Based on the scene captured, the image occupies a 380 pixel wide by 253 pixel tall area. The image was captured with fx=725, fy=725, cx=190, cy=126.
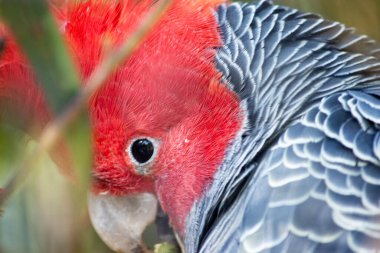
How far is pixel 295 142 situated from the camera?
1.68 meters

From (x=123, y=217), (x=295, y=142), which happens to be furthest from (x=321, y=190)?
(x=123, y=217)

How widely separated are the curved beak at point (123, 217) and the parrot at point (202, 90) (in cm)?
2

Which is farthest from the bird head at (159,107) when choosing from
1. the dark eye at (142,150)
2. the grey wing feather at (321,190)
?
the grey wing feather at (321,190)

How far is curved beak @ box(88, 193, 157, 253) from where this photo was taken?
2.07 m

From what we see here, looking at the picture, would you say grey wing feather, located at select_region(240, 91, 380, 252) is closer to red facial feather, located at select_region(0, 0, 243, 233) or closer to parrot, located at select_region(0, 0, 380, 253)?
parrot, located at select_region(0, 0, 380, 253)

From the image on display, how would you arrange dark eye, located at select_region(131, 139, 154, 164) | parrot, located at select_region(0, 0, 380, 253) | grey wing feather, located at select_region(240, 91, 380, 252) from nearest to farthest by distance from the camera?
grey wing feather, located at select_region(240, 91, 380, 252) → parrot, located at select_region(0, 0, 380, 253) → dark eye, located at select_region(131, 139, 154, 164)

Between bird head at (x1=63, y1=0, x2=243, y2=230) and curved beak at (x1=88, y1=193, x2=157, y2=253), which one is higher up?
bird head at (x1=63, y1=0, x2=243, y2=230)

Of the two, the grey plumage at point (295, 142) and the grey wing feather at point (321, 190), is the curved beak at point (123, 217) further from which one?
the grey wing feather at point (321, 190)

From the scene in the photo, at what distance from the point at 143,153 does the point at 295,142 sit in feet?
1.74

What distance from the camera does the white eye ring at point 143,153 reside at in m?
2.05

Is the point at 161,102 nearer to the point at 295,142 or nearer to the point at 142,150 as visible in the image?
the point at 142,150

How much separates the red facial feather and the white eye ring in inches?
0.5

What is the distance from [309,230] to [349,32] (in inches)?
26.9

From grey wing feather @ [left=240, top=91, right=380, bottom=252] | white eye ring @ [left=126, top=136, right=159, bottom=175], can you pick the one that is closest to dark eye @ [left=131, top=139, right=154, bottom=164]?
white eye ring @ [left=126, top=136, right=159, bottom=175]
